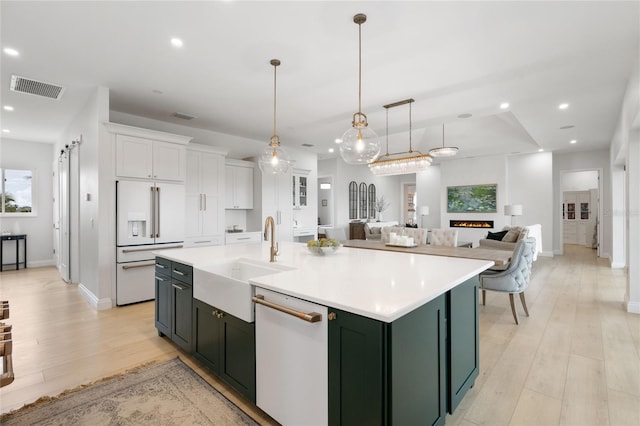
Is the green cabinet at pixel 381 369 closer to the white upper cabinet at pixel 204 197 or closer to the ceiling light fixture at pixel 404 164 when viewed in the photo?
the white upper cabinet at pixel 204 197

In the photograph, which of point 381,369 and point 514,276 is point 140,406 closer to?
point 381,369

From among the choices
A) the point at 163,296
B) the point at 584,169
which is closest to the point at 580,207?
the point at 584,169

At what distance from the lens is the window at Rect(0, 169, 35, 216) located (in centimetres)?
A: 644

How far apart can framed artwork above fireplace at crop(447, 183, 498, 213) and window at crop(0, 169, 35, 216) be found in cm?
1066

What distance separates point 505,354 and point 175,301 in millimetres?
2938

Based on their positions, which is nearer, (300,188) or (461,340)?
(461,340)

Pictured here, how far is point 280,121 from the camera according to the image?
5.36m

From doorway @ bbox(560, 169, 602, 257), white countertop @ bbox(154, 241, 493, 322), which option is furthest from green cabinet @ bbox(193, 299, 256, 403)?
doorway @ bbox(560, 169, 602, 257)

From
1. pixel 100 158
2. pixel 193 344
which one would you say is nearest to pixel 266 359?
pixel 193 344

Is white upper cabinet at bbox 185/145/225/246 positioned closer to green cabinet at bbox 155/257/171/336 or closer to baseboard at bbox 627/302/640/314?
green cabinet at bbox 155/257/171/336

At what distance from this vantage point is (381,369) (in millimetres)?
1302

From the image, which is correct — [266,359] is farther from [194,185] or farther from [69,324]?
[194,185]

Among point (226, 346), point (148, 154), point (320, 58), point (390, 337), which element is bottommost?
point (226, 346)

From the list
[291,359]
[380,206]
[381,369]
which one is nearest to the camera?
[381,369]
